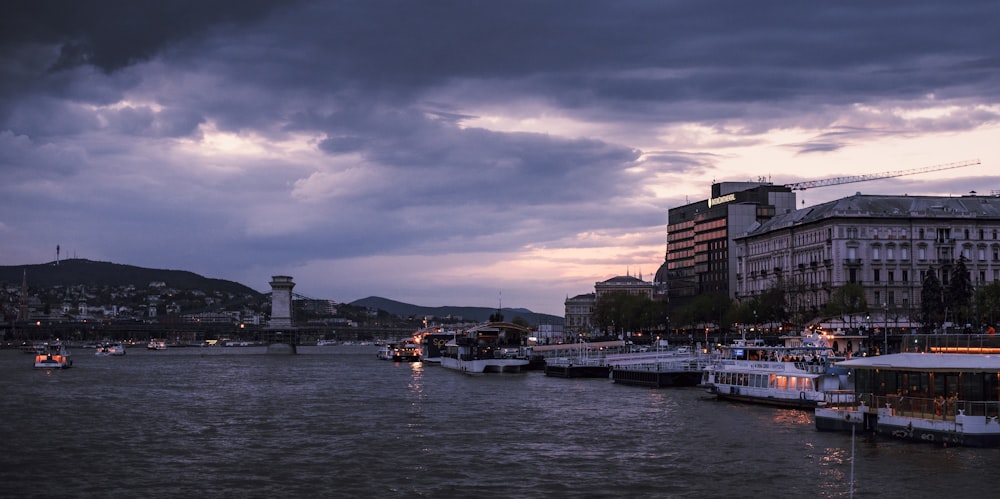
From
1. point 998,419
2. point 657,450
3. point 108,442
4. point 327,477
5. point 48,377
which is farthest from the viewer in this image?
point 48,377

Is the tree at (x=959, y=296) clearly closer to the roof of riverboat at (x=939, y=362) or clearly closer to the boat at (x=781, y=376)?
the boat at (x=781, y=376)

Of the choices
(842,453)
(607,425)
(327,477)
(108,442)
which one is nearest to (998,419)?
(842,453)

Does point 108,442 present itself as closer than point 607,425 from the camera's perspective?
Yes

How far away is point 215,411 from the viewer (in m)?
83.1

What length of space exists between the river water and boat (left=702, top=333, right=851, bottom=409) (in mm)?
1610

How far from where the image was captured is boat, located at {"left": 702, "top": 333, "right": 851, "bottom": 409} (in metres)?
79.7

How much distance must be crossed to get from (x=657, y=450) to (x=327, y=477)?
17363mm

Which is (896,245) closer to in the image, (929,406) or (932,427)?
(929,406)

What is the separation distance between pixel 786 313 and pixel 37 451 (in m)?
133

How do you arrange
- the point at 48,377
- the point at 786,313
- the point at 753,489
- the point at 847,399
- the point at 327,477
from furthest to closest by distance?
the point at 786,313, the point at 48,377, the point at 847,399, the point at 327,477, the point at 753,489

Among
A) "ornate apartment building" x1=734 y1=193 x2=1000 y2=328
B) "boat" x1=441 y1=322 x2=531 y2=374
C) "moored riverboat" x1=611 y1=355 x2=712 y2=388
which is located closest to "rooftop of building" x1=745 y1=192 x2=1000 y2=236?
"ornate apartment building" x1=734 y1=193 x2=1000 y2=328

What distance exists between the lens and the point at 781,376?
82375 millimetres

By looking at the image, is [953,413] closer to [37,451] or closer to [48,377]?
[37,451]

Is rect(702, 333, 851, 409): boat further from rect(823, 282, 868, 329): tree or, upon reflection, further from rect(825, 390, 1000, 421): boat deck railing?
rect(823, 282, 868, 329): tree
